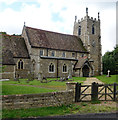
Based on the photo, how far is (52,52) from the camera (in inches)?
1275

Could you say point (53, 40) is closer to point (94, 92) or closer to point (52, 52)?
point (52, 52)

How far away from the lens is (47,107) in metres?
8.15

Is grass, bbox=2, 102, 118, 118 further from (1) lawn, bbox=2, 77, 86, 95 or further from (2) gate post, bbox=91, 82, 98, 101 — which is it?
(1) lawn, bbox=2, 77, 86, 95

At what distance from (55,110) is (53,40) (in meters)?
27.5

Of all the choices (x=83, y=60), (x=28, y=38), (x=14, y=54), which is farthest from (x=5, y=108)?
(x=83, y=60)

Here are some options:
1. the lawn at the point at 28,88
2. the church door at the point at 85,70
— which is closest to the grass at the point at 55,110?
the lawn at the point at 28,88

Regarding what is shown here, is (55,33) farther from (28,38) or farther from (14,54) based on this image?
(14,54)

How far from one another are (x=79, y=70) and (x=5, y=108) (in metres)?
25.8

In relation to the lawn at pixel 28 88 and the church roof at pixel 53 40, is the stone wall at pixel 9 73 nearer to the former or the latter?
the church roof at pixel 53 40

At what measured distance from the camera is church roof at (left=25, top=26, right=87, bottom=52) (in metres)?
31.2

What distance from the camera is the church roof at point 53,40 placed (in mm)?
31178

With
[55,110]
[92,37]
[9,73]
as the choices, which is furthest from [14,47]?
[55,110]

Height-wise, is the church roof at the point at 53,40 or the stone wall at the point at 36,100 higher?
the church roof at the point at 53,40

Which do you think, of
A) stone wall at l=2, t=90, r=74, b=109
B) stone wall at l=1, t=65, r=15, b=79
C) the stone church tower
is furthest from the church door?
stone wall at l=2, t=90, r=74, b=109
